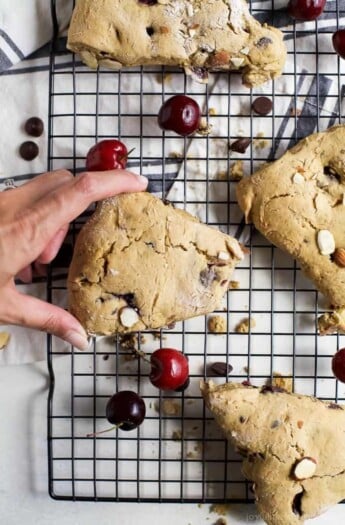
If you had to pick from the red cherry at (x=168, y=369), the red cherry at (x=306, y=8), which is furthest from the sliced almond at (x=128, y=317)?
the red cherry at (x=306, y=8)

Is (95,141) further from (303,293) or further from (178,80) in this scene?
(303,293)

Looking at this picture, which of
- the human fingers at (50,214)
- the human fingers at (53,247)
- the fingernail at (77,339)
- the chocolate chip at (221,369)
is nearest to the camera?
the human fingers at (50,214)

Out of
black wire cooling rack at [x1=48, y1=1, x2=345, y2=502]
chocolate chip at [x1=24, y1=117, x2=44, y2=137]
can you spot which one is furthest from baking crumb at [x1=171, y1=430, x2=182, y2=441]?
chocolate chip at [x1=24, y1=117, x2=44, y2=137]

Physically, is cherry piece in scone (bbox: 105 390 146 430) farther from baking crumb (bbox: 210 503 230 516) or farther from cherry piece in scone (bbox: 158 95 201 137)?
cherry piece in scone (bbox: 158 95 201 137)

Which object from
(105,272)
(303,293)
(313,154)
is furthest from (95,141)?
(303,293)

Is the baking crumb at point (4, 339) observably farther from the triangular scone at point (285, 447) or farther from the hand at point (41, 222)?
the triangular scone at point (285, 447)

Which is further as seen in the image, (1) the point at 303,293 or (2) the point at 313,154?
(1) the point at 303,293

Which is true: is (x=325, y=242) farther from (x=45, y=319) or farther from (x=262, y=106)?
(x=45, y=319)
